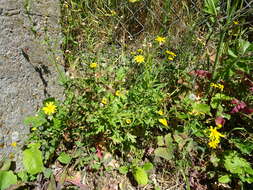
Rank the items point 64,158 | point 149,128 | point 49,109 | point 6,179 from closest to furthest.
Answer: point 6,179 → point 49,109 → point 64,158 → point 149,128

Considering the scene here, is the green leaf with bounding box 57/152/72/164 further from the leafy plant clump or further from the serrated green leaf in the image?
the serrated green leaf

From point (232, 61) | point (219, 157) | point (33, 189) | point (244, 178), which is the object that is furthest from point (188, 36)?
point (33, 189)

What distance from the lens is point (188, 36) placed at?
213cm

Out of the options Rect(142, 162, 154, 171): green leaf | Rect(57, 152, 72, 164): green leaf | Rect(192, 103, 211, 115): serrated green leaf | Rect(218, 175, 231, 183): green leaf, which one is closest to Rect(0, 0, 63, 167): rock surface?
Rect(57, 152, 72, 164): green leaf

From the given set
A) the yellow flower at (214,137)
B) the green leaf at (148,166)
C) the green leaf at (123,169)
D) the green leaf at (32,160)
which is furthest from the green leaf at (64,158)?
the yellow flower at (214,137)

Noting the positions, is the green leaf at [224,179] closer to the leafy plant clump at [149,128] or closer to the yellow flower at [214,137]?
the leafy plant clump at [149,128]

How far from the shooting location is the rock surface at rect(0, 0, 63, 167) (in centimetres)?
130

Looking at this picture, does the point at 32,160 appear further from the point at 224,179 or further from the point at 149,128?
the point at 224,179

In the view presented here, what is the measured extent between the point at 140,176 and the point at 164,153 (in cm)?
19

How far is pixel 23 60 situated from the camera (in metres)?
1.40

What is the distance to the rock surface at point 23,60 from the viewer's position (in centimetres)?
130

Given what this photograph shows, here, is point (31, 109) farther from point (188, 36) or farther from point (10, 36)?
point (188, 36)

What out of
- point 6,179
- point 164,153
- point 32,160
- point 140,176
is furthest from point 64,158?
point 164,153

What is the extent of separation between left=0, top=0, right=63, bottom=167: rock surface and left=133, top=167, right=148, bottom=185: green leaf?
2.20 ft
